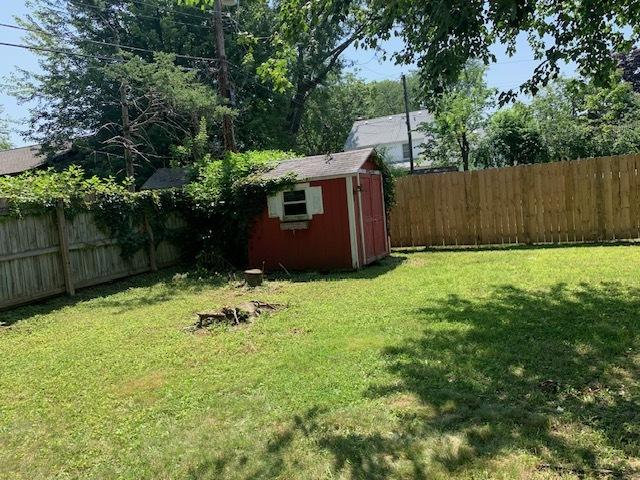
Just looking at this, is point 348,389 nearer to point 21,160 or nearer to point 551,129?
point 551,129

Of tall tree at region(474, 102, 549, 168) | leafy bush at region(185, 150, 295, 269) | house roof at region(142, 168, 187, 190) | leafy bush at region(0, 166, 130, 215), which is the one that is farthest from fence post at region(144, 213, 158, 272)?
tall tree at region(474, 102, 549, 168)

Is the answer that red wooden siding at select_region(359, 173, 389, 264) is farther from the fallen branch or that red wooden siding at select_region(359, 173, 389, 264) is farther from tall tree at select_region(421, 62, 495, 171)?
tall tree at select_region(421, 62, 495, 171)

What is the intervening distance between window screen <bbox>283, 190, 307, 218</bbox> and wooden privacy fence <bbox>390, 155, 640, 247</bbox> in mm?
3500

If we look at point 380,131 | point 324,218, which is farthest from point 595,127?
point 380,131

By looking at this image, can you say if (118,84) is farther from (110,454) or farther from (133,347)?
(110,454)

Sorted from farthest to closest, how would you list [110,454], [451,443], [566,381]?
[566,381] → [110,454] → [451,443]

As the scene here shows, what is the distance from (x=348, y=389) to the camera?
3881mm

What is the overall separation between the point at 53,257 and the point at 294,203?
15.6 feet

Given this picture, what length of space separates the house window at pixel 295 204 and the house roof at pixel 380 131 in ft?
85.0

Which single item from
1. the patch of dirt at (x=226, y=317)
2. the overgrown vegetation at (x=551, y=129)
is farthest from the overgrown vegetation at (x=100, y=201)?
the overgrown vegetation at (x=551, y=129)

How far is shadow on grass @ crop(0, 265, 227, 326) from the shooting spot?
323 inches

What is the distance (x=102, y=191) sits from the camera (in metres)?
10.5

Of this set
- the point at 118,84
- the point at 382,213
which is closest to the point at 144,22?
the point at 118,84

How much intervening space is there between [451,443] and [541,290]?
15.0 ft
